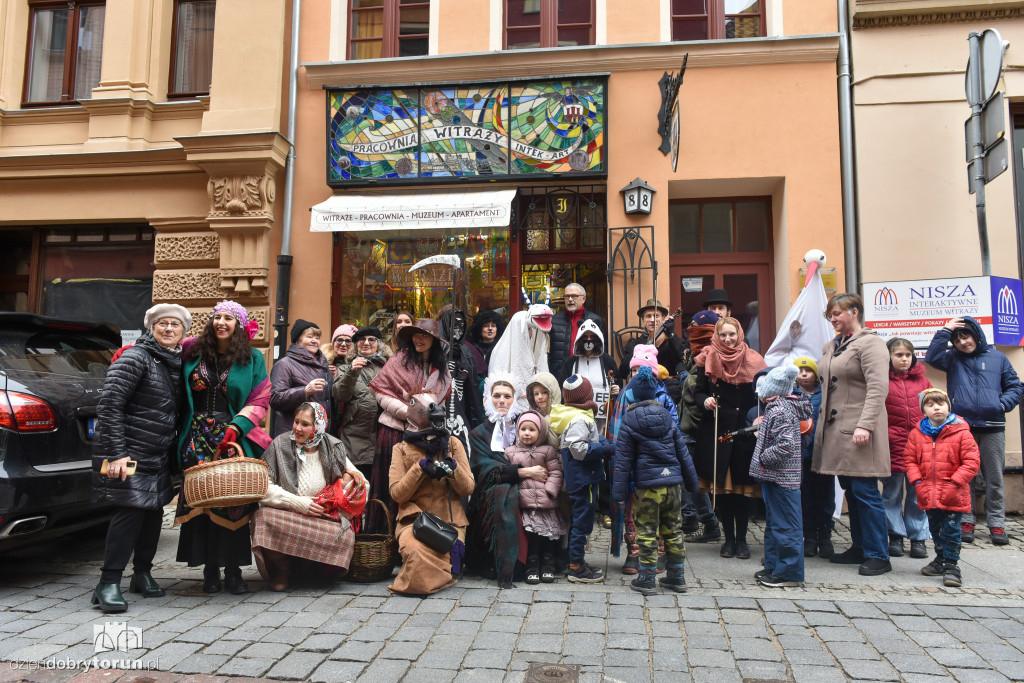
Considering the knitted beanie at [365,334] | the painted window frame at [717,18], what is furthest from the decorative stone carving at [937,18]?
the knitted beanie at [365,334]

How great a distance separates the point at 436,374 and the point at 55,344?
111 inches

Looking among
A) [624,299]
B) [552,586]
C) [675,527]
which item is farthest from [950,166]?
[552,586]

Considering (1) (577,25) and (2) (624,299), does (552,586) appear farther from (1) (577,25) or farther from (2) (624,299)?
(1) (577,25)

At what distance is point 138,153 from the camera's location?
29.0 ft

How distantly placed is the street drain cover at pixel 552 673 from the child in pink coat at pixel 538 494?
1.47m

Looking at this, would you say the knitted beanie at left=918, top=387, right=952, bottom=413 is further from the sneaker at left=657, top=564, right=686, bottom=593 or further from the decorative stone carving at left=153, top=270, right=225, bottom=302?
the decorative stone carving at left=153, top=270, right=225, bottom=302

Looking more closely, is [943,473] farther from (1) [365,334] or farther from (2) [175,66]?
(2) [175,66]

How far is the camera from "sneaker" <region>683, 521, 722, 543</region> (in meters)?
6.12

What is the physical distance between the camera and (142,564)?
15.4 ft

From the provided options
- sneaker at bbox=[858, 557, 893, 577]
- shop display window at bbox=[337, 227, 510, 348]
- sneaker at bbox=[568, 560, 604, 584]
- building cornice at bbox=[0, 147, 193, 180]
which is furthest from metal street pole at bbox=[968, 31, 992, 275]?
building cornice at bbox=[0, 147, 193, 180]

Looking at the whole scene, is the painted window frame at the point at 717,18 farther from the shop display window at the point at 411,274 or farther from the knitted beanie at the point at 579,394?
the knitted beanie at the point at 579,394

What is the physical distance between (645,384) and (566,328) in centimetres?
213

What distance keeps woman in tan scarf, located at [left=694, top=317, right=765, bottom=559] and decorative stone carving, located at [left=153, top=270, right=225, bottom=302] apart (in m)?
6.02

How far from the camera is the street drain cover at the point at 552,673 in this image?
3.32 metres
